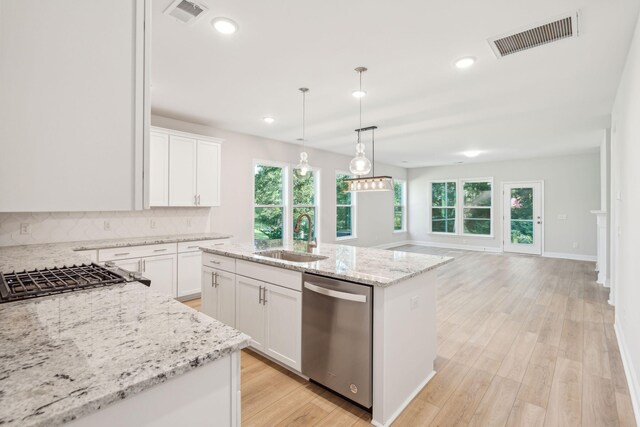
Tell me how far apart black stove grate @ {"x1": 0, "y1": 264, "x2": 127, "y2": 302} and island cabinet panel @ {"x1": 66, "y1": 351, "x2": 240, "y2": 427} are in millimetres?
857

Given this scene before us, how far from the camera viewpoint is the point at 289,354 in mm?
2447

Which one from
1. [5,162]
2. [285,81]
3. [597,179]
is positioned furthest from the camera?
[597,179]

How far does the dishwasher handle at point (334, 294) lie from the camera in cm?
196

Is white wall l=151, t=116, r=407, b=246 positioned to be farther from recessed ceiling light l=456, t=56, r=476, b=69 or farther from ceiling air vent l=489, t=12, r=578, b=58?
ceiling air vent l=489, t=12, r=578, b=58

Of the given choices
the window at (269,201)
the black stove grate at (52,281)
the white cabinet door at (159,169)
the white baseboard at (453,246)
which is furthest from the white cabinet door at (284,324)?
the white baseboard at (453,246)

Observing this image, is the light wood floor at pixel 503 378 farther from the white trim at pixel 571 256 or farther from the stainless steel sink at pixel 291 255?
the white trim at pixel 571 256

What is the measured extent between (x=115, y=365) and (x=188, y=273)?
3.75 meters

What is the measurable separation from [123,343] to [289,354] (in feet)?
5.64

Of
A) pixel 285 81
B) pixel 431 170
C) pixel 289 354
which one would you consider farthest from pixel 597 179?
pixel 289 354

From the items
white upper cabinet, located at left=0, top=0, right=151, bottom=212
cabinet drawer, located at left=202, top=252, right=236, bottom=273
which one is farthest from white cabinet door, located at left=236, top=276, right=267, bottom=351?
white upper cabinet, located at left=0, top=0, right=151, bottom=212

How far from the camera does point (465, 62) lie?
286 centimetres

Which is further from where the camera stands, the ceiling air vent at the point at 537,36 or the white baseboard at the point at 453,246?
the white baseboard at the point at 453,246

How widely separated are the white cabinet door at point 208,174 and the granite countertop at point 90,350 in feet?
11.7

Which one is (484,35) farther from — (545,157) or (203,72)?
(545,157)
